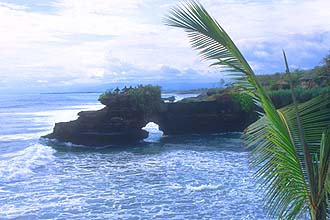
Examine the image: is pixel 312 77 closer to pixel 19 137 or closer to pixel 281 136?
pixel 281 136

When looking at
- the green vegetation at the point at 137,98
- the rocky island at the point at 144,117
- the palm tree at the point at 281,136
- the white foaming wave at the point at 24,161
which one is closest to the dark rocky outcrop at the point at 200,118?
the rocky island at the point at 144,117

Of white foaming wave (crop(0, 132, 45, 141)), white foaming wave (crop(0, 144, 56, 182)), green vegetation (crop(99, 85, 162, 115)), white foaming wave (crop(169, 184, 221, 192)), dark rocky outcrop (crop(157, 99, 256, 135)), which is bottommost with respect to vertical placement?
white foaming wave (crop(169, 184, 221, 192))

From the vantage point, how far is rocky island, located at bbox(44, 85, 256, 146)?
3822 cm

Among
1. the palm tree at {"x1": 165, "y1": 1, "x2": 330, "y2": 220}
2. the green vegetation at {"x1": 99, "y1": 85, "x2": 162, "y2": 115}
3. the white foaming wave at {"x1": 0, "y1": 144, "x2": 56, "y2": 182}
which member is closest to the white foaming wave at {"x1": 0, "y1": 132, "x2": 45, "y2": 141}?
the white foaming wave at {"x1": 0, "y1": 144, "x2": 56, "y2": 182}

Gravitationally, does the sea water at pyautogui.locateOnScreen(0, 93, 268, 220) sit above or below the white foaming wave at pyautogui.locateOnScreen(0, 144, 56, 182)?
below

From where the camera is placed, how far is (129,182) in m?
22.2

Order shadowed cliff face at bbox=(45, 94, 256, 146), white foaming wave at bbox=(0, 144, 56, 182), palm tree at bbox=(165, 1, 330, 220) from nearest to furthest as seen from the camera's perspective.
Answer: palm tree at bbox=(165, 1, 330, 220), white foaming wave at bbox=(0, 144, 56, 182), shadowed cliff face at bbox=(45, 94, 256, 146)

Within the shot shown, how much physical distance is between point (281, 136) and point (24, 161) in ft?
87.0

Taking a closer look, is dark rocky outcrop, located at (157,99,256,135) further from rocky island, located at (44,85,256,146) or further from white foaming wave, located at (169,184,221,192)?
white foaming wave, located at (169,184,221,192)

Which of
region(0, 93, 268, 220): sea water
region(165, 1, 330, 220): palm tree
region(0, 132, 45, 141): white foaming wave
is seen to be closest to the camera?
region(165, 1, 330, 220): palm tree

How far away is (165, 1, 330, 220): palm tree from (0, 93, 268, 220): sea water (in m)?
11.7

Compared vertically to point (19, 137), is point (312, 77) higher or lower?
higher

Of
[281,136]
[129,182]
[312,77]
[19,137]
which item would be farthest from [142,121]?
[281,136]

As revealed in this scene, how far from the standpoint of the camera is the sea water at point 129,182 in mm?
16938
